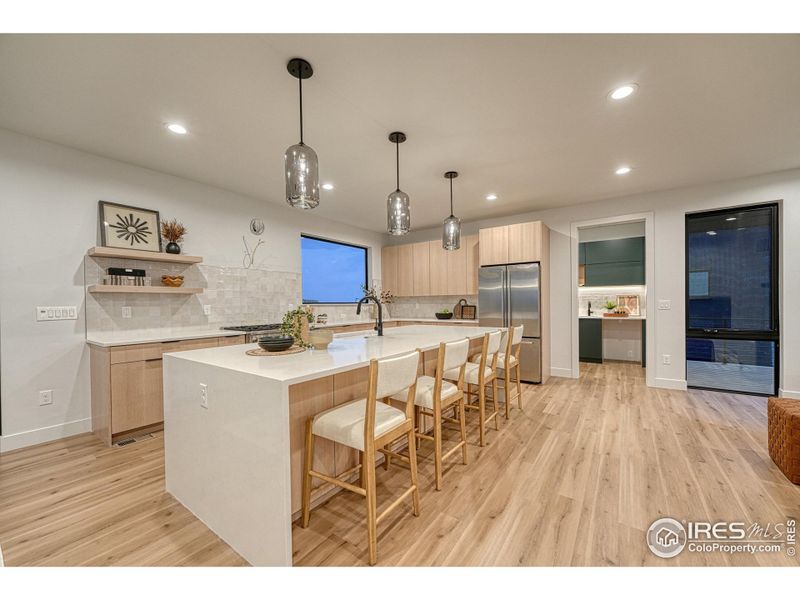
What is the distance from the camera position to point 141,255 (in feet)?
10.2

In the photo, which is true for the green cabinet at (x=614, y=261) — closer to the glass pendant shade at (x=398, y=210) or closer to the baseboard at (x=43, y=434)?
the glass pendant shade at (x=398, y=210)

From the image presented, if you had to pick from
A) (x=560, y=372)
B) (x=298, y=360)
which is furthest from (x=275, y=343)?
(x=560, y=372)

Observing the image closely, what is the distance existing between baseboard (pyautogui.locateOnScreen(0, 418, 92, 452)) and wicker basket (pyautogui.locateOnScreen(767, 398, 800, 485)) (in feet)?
17.2

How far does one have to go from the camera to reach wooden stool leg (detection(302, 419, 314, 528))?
5.52 ft

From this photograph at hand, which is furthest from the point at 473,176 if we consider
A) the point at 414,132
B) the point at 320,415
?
the point at 320,415

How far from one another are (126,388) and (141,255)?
121 centimetres

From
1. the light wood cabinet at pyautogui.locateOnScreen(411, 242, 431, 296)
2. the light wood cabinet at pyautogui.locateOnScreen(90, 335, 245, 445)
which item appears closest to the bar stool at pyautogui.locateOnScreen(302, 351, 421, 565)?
the light wood cabinet at pyautogui.locateOnScreen(90, 335, 245, 445)

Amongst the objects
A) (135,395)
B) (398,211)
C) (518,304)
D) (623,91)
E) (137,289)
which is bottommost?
(135,395)

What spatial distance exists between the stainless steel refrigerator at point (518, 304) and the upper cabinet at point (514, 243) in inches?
4.5

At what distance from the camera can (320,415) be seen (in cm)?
169

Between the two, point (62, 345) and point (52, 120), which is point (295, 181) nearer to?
point (52, 120)

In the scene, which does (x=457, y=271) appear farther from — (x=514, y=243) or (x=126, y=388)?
(x=126, y=388)

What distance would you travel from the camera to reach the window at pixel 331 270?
17.0ft
